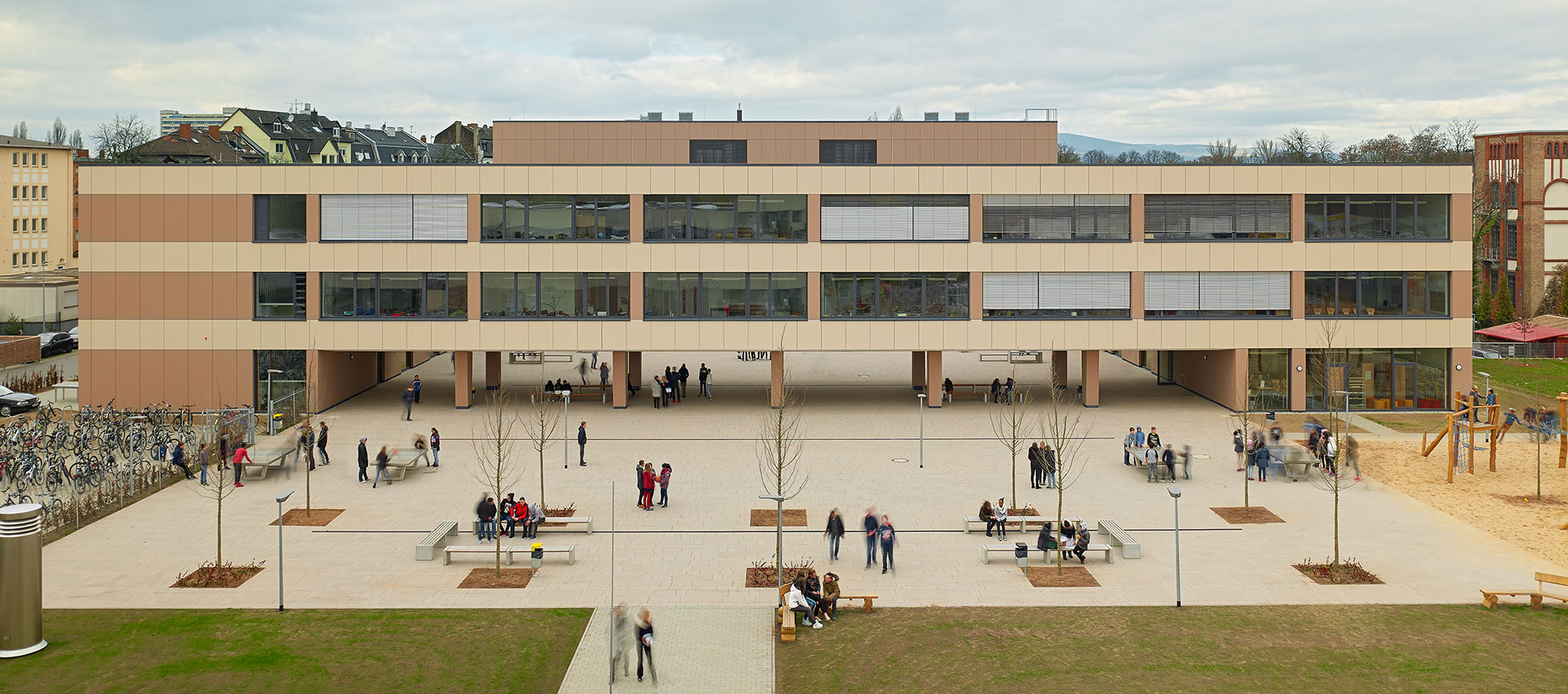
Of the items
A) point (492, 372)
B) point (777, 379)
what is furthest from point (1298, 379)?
point (492, 372)

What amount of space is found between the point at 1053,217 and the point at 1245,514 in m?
19.2

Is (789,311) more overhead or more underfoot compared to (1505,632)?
more overhead

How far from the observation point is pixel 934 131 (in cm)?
4994

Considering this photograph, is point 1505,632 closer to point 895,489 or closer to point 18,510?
point 895,489

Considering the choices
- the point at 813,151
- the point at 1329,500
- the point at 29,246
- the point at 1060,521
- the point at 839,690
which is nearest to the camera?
the point at 839,690

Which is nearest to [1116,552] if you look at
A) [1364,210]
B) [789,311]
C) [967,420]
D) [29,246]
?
[967,420]

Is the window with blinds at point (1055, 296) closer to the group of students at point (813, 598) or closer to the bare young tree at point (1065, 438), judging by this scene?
the bare young tree at point (1065, 438)

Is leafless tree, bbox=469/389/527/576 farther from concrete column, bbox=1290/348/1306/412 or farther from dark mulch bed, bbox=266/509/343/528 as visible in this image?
concrete column, bbox=1290/348/1306/412

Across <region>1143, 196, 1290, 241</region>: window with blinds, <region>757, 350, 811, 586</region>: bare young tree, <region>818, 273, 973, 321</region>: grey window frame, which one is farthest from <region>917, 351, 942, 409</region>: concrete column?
<region>1143, 196, 1290, 241</region>: window with blinds

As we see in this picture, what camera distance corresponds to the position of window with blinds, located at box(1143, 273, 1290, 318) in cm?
4525

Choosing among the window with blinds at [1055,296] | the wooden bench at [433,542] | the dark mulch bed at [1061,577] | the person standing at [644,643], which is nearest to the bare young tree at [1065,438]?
the dark mulch bed at [1061,577]

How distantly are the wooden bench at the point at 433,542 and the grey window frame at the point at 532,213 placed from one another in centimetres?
2051

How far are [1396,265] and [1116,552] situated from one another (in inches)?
1070

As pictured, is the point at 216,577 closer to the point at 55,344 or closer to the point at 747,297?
the point at 747,297
